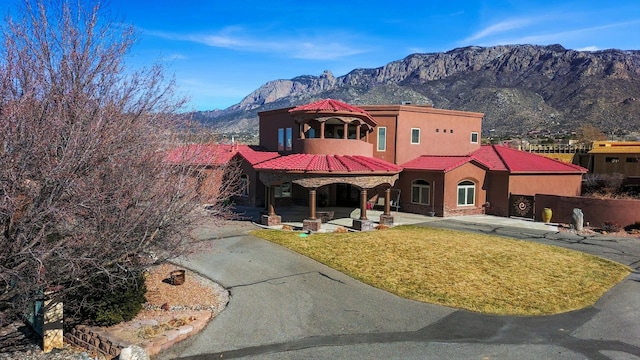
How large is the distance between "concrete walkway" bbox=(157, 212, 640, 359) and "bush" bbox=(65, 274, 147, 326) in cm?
168

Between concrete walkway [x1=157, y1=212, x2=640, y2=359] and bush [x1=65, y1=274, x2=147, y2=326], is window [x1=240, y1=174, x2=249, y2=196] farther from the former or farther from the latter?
bush [x1=65, y1=274, x2=147, y2=326]

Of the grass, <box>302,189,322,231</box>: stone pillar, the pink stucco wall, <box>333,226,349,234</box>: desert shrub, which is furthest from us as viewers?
the pink stucco wall

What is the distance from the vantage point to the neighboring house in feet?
141

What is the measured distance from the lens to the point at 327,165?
22.2 meters

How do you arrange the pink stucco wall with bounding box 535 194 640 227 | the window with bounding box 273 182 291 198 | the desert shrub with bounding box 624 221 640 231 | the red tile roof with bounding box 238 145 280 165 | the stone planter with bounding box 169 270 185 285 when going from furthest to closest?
the window with bounding box 273 182 291 198 → the red tile roof with bounding box 238 145 280 165 → the pink stucco wall with bounding box 535 194 640 227 → the desert shrub with bounding box 624 221 640 231 → the stone planter with bounding box 169 270 185 285

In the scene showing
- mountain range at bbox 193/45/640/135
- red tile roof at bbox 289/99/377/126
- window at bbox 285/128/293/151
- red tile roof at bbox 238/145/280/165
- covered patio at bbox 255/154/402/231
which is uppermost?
mountain range at bbox 193/45/640/135

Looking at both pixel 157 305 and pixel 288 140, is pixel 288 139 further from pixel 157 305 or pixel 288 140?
pixel 157 305

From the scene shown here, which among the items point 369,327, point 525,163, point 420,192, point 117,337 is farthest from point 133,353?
point 525,163

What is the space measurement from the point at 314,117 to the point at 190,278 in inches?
561

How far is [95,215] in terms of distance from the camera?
768 centimetres

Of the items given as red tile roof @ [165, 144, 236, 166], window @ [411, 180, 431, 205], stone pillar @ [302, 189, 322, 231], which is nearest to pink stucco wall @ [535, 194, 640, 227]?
window @ [411, 180, 431, 205]

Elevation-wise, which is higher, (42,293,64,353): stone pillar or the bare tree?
the bare tree

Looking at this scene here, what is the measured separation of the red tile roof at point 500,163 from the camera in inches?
1073

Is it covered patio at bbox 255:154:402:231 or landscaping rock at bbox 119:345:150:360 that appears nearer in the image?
landscaping rock at bbox 119:345:150:360
